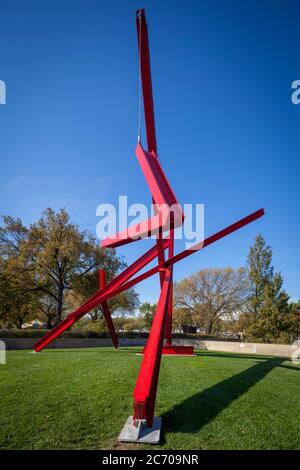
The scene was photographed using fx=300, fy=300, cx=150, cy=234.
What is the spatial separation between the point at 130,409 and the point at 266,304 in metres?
22.1

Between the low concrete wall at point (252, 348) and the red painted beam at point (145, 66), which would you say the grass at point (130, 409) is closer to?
the red painted beam at point (145, 66)

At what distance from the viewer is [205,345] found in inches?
1050

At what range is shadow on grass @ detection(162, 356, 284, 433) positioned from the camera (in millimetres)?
4824

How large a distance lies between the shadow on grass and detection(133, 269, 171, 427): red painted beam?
55 cm

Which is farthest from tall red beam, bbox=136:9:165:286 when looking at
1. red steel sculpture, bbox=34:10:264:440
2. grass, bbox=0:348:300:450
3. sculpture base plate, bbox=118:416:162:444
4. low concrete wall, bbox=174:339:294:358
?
low concrete wall, bbox=174:339:294:358

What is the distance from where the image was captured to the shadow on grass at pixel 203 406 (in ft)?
15.8

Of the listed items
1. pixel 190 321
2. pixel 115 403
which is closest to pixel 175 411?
pixel 115 403

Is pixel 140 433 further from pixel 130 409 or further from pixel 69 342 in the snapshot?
pixel 69 342

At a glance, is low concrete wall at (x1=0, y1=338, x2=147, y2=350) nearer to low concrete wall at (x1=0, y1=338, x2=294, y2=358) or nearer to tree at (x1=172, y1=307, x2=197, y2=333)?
low concrete wall at (x1=0, y1=338, x2=294, y2=358)

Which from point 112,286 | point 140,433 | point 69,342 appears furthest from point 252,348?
point 140,433

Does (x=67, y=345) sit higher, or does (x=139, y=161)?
(x=139, y=161)
